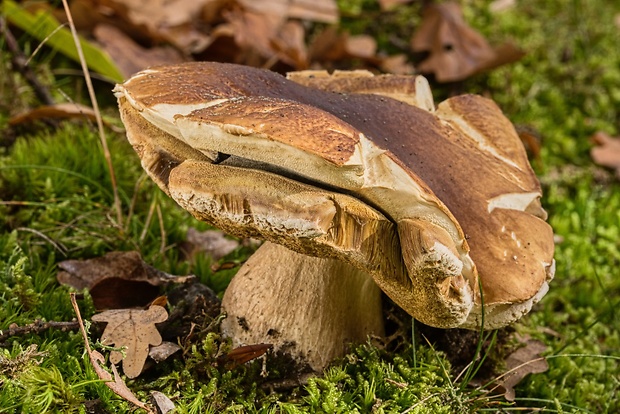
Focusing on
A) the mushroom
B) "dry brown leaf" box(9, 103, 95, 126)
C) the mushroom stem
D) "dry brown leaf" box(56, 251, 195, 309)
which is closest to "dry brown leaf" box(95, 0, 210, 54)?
"dry brown leaf" box(9, 103, 95, 126)

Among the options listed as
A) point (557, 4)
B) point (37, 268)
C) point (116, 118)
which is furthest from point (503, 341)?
A: point (557, 4)

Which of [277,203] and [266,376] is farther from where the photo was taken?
[266,376]

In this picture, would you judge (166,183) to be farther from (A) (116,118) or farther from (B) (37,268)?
(A) (116,118)

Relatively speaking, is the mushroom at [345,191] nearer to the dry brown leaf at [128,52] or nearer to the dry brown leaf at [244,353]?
the dry brown leaf at [244,353]

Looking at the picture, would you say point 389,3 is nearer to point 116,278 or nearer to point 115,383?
point 116,278

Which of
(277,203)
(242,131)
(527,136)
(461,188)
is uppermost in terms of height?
(242,131)

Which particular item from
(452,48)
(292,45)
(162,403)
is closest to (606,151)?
(452,48)

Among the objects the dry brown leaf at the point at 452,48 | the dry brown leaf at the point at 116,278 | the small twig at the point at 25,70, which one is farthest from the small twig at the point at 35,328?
the dry brown leaf at the point at 452,48
